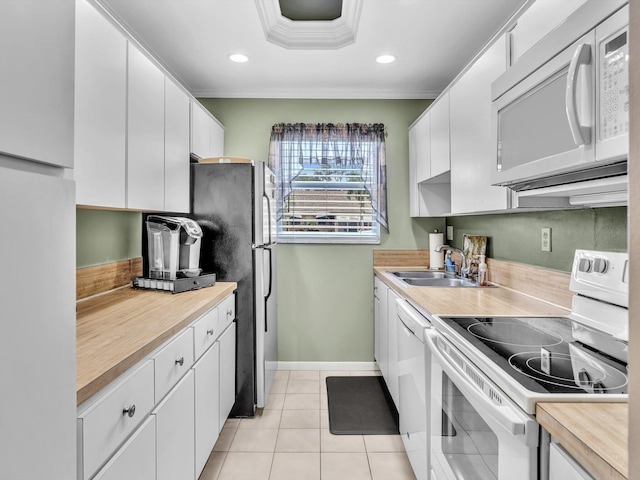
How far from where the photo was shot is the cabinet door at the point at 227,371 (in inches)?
87.4

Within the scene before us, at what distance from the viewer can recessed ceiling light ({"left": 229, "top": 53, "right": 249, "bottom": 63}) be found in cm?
275

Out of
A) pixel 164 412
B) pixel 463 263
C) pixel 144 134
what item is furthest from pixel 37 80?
pixel 463 263

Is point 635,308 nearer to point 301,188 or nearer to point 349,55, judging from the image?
point 349,55

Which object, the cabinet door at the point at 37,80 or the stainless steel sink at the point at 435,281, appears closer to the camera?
the cabinet door at the point at 37,80

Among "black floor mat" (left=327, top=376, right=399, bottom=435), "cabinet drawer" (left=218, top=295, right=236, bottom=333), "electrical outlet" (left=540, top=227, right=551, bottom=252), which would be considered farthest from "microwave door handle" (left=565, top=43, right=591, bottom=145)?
"black floor mat" (left=327, top=376, right=399, bottom=435)

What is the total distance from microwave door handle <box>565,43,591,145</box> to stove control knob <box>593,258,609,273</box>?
0.60 m

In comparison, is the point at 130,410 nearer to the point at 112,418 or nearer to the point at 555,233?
the point at 112,418

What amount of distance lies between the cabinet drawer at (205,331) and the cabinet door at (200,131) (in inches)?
48.4

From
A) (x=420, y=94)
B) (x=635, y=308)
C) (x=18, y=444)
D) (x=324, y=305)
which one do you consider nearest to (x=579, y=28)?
(x=635, y=308)

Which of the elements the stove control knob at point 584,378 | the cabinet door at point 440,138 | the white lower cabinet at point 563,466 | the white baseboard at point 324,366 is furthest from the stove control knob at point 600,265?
the white baseboard at point 324,366

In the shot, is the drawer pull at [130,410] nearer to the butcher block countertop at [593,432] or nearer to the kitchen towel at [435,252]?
the butcher block countertop at [593,432]

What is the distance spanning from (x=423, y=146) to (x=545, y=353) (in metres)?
2.17

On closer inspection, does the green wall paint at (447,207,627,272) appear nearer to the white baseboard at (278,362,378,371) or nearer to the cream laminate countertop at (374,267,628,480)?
the cream laminate countertop at (374,267,628,480)

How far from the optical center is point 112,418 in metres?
1.04
